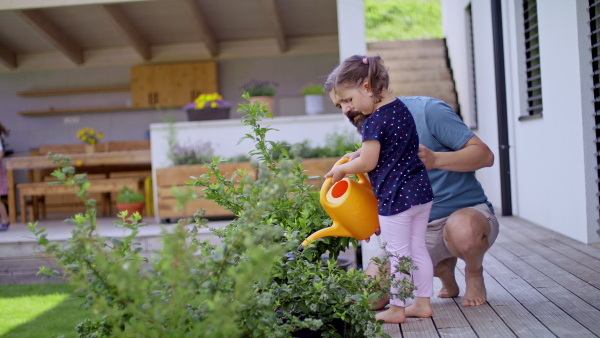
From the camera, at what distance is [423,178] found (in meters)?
2.16

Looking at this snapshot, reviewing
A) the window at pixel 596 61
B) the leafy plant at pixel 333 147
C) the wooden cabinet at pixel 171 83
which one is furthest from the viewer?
the wooden cabinet at pixel 171 83

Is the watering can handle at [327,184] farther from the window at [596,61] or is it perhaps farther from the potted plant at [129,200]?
the potted plant at [129,200]

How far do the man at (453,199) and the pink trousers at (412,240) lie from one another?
12 centimetres

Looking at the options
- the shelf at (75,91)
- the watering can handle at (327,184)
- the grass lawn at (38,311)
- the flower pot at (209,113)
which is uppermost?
the shelf at (75,91)

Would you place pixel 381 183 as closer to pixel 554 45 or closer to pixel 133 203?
pixel 554 45

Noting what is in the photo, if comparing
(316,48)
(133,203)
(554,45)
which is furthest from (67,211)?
(554,45)

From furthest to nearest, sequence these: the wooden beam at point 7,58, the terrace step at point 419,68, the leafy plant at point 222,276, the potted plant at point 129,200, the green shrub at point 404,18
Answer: the green shrub at point 404,18
the wooden beam at point 7,58
the terrace step at point 419,68
the potted plant at point 129,200
the leafy plant at point 222,276

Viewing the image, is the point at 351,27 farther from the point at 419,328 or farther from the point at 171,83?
the point at 419,328

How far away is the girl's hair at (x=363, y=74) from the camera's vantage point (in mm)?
2125

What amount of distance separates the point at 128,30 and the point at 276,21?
1.97 meters

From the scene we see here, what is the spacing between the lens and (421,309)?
2197 millimetres

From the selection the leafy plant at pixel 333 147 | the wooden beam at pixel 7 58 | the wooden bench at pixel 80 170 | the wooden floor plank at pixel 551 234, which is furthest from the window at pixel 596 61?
the wooden beam at pixel 7 58

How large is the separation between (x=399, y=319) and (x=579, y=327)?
0.54 m

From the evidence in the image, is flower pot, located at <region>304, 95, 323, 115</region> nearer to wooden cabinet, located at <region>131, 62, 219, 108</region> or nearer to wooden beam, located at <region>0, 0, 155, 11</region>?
wooden beam, located at <region>0, 0, 155, 11</region>
